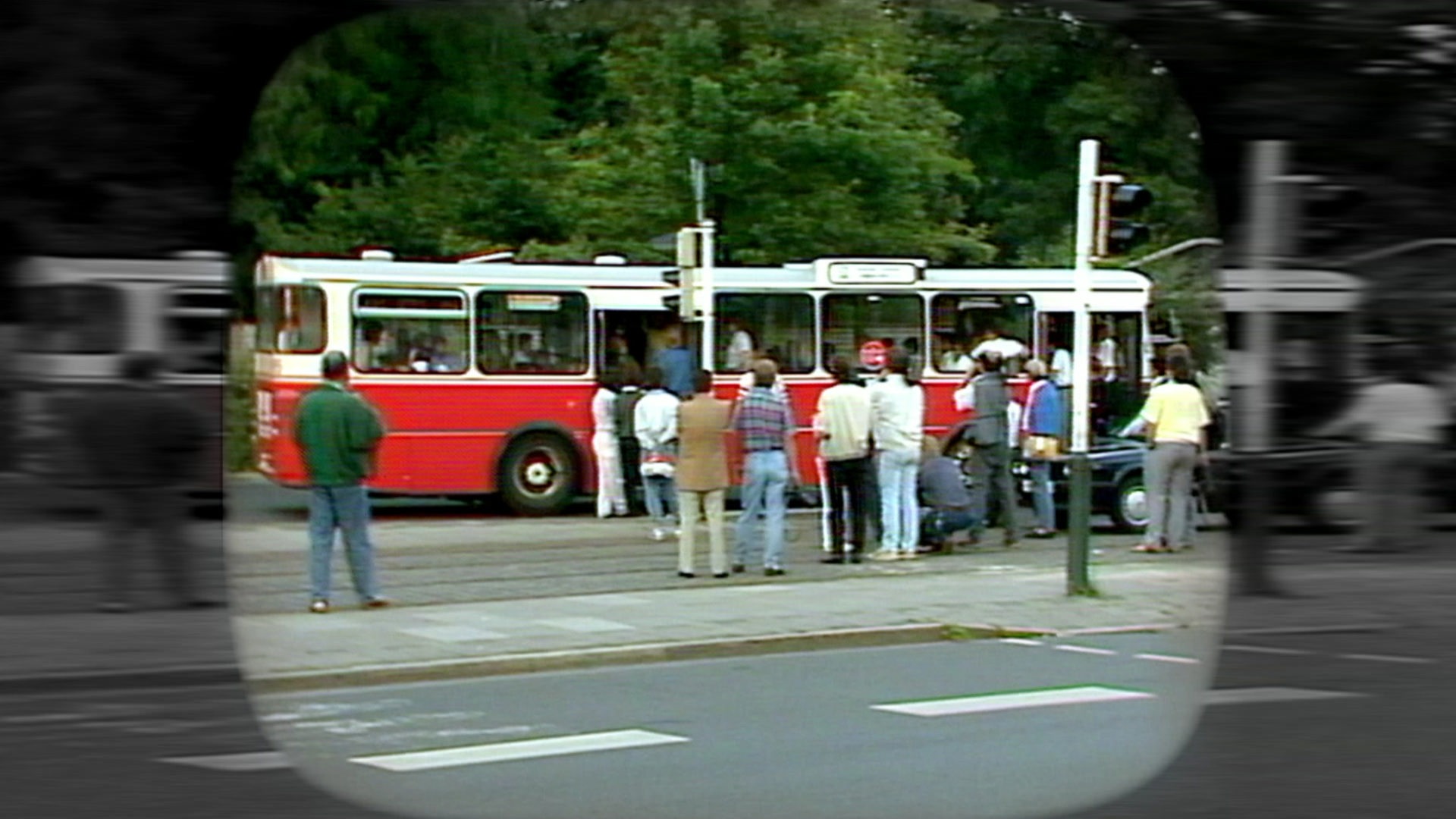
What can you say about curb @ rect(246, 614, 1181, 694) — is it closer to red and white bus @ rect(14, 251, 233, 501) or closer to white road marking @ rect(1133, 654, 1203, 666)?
white road marking @ rect(1133, 654, 1203, 666)

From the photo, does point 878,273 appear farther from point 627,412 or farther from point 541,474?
point 541,474

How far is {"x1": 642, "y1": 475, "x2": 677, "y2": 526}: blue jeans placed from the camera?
314 cm

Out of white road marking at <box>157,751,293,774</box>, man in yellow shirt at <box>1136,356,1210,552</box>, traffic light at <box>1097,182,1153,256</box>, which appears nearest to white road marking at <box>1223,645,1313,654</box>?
man in yellow shirt at <box>1136,356,1210,552</box>

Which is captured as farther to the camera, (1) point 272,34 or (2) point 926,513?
(1) point 272,34

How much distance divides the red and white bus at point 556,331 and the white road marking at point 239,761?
642 mm

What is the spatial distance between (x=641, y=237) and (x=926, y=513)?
0.71 metres

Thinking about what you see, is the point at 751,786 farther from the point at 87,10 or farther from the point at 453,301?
the point at 87,10

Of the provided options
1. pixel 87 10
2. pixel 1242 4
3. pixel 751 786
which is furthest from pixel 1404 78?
pixel 87 10

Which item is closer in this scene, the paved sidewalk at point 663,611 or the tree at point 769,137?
the paved sidewalk at point 663,611

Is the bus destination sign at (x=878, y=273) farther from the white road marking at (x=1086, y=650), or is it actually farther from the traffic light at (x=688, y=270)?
the white road marking at (x=1086, y=650)

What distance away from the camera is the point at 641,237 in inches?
123

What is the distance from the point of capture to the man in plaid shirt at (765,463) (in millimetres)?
3092

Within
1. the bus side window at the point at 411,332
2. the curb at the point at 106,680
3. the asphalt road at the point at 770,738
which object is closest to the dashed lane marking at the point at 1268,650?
the asphalt road at the point at 770,738

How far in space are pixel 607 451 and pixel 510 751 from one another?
1.75 ft
